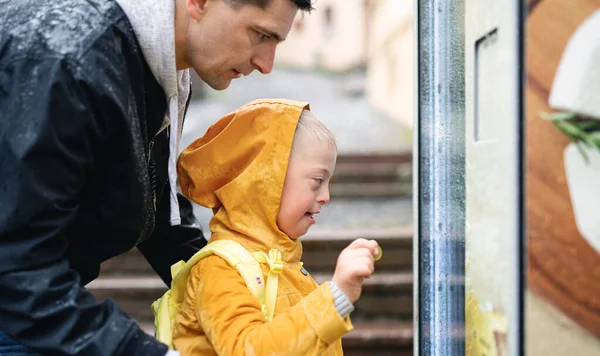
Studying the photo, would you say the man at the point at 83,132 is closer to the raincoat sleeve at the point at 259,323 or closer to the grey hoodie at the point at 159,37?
the grey hoodie at the point at 159,37

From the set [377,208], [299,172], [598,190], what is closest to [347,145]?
[377,208]

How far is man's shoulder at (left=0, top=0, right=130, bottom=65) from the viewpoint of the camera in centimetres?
114

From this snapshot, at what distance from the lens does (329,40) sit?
1912 cm

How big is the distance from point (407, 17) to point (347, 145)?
2612mm

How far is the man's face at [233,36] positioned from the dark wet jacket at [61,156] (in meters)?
0.15

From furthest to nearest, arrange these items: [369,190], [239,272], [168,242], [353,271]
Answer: [369,190]
[168,242]
[239,272]
[353,271]

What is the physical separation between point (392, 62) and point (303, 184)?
392 inches

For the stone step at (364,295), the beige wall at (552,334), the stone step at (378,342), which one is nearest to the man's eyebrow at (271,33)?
the beige wall at (552,334)

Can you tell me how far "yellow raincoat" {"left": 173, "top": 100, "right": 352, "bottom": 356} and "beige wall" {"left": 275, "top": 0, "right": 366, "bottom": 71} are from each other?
16.6 metres

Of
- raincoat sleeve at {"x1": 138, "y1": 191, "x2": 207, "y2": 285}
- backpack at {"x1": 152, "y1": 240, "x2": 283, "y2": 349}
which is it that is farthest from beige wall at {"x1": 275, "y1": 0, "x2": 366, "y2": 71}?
backpack at {"x1": 152, "y1": 240, "x2": 283, "y2": 349}

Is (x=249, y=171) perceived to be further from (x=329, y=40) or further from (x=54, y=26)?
(x=329, y=40)

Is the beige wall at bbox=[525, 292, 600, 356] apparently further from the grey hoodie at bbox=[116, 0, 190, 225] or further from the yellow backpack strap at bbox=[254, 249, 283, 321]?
the grey hoodie at bbox=[116, 0, 190, 225]

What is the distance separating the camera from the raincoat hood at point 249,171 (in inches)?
59.7

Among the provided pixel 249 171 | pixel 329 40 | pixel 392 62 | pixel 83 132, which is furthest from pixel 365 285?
pixel 329 40
